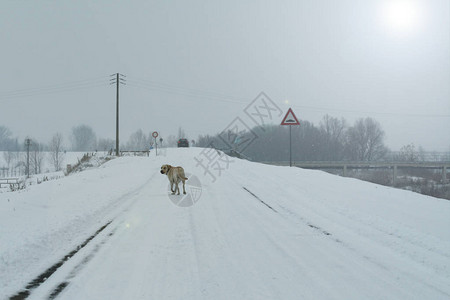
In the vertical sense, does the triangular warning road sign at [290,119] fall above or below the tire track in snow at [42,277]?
above

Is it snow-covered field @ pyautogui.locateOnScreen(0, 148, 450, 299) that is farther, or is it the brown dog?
the brown dog

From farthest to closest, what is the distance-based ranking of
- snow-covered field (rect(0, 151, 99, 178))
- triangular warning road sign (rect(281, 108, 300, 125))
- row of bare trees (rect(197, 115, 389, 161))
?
row of bare trees (rect(197, 115, 389, 161))
snow-covered field (rect(0, 151, 99, 178))
triangular warning road sign (rect(281, 108, 300, 125))

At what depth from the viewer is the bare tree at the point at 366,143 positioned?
9462 centimetres

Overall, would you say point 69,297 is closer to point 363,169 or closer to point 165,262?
point 165,262

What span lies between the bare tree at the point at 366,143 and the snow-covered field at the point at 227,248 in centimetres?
9539

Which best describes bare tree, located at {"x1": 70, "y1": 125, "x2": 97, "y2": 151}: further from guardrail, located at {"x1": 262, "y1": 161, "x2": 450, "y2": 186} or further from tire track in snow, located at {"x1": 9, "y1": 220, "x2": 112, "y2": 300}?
tire track in snow, located at {"x1": 9, "y1": 220, "x2": 112, "y2": 300}

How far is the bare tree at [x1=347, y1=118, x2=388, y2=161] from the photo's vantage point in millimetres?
94625

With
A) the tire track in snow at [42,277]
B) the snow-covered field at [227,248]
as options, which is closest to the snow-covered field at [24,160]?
the snow-covered field at [227,248]

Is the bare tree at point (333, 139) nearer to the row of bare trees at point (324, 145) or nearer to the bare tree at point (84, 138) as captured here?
the row of bare trees at point (324, 145)

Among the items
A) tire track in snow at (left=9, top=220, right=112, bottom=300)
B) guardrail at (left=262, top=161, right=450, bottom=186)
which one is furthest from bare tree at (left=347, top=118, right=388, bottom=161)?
tire track in snow at (left=9, top=220, right=112, bottom=300)

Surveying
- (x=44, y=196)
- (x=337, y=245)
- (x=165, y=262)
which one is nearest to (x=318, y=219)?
(x=337, y=245)

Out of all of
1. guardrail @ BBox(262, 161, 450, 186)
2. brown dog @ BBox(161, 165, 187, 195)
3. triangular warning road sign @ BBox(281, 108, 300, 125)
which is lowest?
guardrail @ BBox(262, 161, 450, 186)

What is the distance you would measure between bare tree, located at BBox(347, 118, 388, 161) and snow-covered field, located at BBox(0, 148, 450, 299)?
313 feet

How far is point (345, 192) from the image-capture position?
9.65 metres
